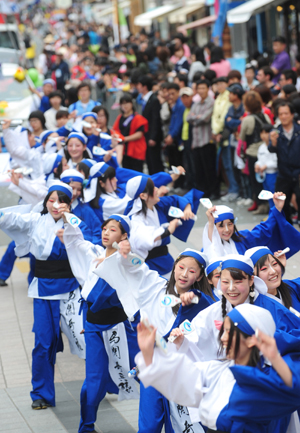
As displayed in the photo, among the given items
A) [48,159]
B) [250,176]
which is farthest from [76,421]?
[250,176]

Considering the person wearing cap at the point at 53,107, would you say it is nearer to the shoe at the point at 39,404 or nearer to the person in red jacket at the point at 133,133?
the person in red jacket at the point at 133,133

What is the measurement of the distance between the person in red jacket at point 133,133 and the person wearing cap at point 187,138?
0.63 m

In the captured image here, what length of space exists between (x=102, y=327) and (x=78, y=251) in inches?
23.4

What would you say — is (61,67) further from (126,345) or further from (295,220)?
(126,345)

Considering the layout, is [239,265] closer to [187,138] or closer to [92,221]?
[92,221]

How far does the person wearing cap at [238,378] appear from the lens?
9.61ft

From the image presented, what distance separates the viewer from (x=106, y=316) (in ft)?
15.9

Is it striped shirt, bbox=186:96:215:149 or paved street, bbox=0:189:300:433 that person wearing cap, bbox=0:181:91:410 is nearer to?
paved street, bbox=0:189:300:433

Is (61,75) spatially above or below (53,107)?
below

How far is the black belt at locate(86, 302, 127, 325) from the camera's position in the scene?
4.83 metres

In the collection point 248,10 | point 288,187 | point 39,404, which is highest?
point 248,10

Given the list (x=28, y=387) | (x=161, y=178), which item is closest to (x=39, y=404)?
(x=28, y=387)

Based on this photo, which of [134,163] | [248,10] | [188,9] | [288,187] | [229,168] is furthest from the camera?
[188,9]

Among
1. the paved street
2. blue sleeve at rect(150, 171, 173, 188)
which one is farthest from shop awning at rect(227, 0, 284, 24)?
blue sleeve at rect(150, 171, 173, 188)
